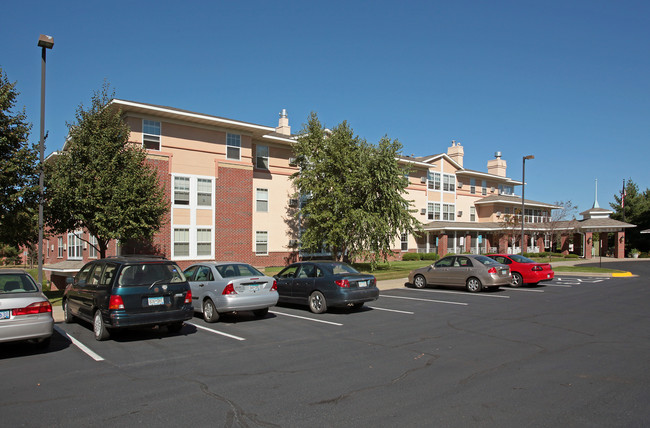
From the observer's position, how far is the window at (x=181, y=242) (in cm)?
2555

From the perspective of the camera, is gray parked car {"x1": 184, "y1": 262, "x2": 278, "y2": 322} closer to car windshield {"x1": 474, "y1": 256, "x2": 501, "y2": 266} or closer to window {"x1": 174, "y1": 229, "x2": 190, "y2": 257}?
car windshield {"x1": 474, "y1": 256, "x2": 501, "y2": 266}

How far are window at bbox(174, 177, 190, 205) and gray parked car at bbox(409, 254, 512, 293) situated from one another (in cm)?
1399

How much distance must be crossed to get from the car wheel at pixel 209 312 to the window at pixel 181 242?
14.8 meters

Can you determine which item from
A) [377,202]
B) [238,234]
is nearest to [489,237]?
[377,202]

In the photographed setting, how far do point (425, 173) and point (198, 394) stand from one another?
134 feet

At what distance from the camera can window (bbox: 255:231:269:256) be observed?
3015 cm

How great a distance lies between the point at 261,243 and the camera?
30344mm

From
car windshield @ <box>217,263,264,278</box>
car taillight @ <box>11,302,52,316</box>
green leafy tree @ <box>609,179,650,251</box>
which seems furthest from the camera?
green leafy tree @ <box>609,179,650,251</box>

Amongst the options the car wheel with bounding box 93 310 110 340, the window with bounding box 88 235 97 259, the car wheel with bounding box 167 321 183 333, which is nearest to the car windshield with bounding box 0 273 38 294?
the car wheel with bounding box 93 310 110 340

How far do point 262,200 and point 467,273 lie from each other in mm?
16334

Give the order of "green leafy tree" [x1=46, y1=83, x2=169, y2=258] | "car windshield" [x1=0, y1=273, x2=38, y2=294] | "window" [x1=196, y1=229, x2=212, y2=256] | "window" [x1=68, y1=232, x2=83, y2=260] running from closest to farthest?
"car windshield" [x1=0, y1=273, x2=38, y2=294], "green leafy tree" [x1=46, y1=83, x2=169, y2=258], "window" [x1=196, y1=229, x2=212, y2=256], "window" [x1=68, y1=232, x2=83, y2=260]

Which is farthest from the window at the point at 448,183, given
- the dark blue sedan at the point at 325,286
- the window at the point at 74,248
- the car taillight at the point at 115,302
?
the car taillight at the point at 115,302

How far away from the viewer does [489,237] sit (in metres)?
49.2

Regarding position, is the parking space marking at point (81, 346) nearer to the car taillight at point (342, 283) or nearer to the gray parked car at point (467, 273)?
the car taillight at point (342, 283)
